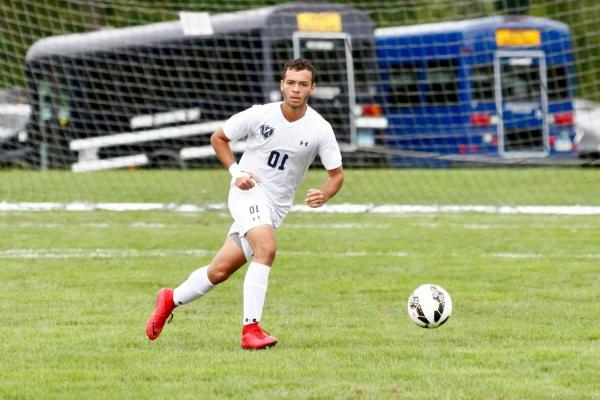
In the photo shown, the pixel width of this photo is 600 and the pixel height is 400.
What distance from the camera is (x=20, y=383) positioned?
6777 mm

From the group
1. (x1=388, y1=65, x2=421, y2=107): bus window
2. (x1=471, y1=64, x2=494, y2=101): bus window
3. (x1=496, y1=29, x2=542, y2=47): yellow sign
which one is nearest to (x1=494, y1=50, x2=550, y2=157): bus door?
(x1=496, y1=29, x2=542, y2=47): yellow sign

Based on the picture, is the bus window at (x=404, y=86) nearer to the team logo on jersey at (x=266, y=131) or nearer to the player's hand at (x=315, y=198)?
the team logo on jersey at (x=266, y=131)

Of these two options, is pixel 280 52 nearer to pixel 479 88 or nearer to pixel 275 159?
pixel 479 88

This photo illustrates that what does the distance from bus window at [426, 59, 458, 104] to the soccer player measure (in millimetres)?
20006

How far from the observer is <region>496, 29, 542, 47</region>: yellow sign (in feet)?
93.0

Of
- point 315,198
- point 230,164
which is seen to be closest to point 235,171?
point 230,164

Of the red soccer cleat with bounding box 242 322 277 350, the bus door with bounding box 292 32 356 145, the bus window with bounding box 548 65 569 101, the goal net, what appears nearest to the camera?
the red soccer cleat with bounding box 242 322 277 350

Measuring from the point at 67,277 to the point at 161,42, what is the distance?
47.5 feet

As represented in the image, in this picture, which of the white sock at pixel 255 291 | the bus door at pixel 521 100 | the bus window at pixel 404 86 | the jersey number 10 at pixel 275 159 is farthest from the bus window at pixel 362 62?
the white sock at pixel 255 291

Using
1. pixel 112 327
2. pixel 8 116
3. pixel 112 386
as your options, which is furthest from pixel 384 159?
pixel 112 386

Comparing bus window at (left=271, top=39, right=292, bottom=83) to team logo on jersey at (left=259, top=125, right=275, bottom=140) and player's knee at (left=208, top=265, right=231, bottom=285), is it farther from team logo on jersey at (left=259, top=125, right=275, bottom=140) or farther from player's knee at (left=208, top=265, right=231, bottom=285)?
player's knee at (left=208, top=265, right=231, bottom=285)

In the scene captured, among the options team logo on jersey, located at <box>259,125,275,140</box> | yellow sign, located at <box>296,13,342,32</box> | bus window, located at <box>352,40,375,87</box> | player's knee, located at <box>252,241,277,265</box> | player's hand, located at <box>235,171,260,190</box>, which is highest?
team logo on jersey, located at <box>259,125,275,140</box>

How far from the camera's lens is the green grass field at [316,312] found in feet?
22.5

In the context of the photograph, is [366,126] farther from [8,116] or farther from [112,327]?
[112,327]
